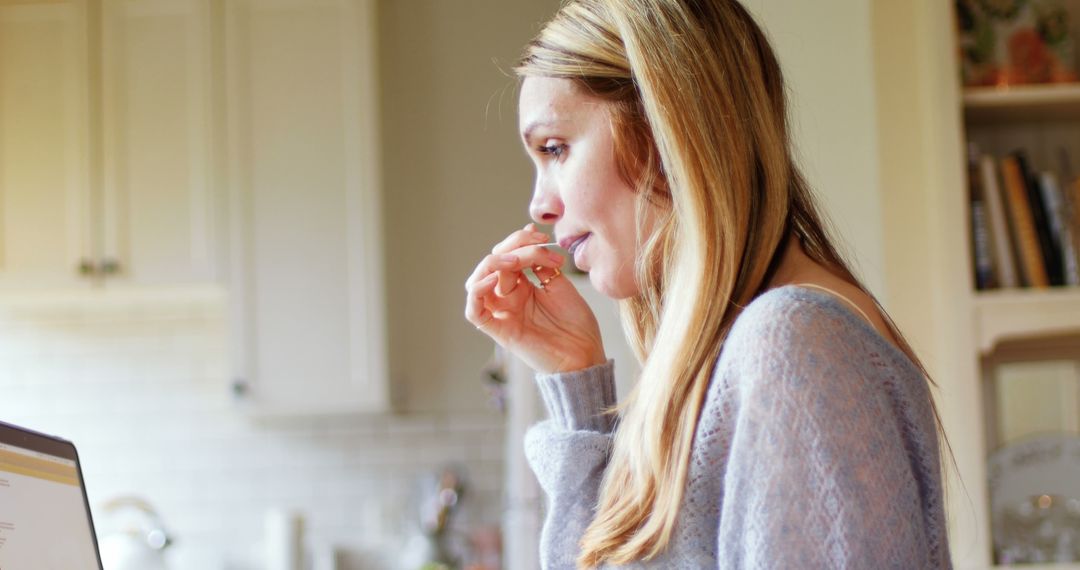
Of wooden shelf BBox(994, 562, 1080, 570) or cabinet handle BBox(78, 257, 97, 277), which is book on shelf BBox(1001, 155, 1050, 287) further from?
cabinet handle BBox(78, 257, 97, 277)

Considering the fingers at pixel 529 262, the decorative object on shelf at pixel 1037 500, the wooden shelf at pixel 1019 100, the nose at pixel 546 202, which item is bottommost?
the decorative object on shelf at pixel 1037 500

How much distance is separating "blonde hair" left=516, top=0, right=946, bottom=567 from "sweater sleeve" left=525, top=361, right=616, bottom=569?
47mm

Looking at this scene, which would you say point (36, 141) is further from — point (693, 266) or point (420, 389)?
point (693, 266)

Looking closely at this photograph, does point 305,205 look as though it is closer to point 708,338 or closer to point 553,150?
point 553,150

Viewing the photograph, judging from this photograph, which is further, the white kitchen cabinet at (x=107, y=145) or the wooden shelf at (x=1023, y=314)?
the white kitchen cabinet at (x=107, y=145)

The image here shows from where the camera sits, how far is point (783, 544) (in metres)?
0.86

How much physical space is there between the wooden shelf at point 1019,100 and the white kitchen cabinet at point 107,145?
2052 mm

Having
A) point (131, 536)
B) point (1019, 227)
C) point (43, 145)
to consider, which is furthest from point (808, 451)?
point (43, 145)

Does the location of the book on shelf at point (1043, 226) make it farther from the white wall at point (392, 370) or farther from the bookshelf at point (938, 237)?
the white wall at point (392, 370)

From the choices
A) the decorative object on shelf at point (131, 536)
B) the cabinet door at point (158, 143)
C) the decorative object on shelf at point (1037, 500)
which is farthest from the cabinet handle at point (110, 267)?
the decorative object on shelf at point (1037, 500)

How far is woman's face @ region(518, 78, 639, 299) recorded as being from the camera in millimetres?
1134

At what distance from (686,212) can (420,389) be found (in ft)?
9.04

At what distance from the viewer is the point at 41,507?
122 centimetres

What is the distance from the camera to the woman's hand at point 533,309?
1.37 metres
